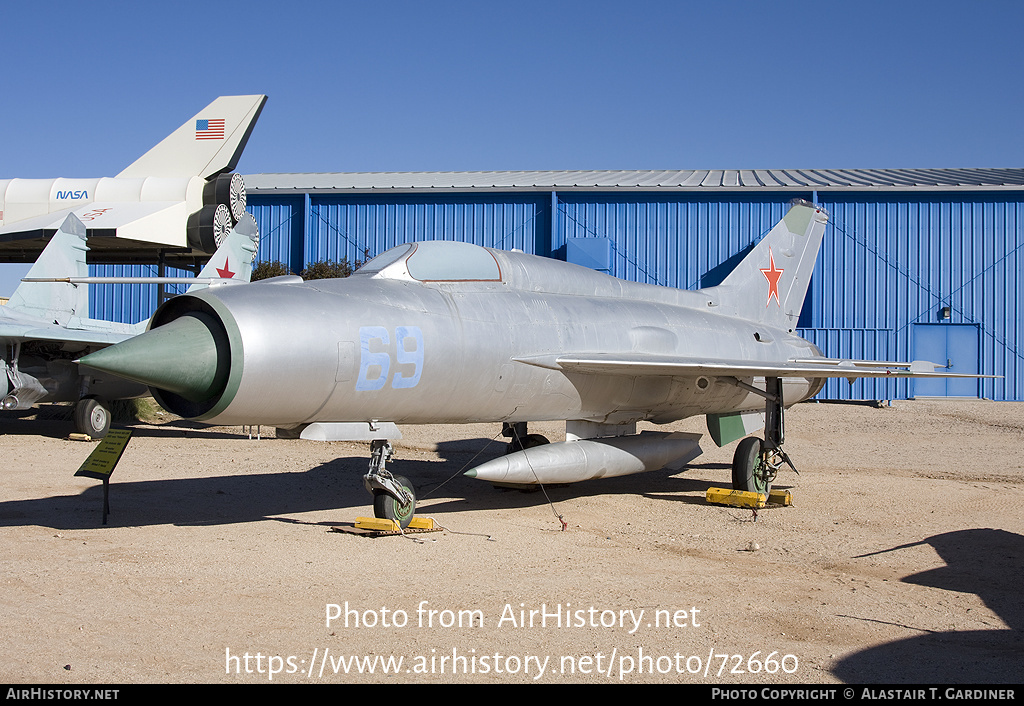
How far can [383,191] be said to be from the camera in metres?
25.9

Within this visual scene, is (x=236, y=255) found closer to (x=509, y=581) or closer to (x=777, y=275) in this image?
(x=777, y=275)

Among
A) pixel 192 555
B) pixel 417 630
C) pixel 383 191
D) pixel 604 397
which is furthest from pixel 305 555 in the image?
pixel 383 191

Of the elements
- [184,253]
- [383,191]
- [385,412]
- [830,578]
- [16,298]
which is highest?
[383,191]

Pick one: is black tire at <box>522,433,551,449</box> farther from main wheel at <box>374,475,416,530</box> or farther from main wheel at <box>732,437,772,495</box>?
main wheel at <box>374,475,416,530</box>

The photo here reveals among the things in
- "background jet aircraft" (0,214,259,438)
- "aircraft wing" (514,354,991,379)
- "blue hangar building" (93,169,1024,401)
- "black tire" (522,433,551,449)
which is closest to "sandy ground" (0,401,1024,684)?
"black tire" (522,433,551,449)

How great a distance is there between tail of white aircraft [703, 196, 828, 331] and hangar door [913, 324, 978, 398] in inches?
549

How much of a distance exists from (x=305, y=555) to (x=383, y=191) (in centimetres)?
2064

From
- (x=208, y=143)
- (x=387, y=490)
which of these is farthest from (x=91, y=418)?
(x=387, y=490)

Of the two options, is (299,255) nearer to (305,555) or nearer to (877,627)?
(305,555)

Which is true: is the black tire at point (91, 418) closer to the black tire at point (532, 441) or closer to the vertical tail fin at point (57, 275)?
the vertical tail fin at point (57, 275)

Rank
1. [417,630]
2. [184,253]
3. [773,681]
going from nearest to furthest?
[773,681]
[417,630]
[184,253]

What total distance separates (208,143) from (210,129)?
0.33 m

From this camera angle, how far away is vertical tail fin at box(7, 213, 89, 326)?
1540cm

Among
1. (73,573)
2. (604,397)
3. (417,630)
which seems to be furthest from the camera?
(604,397)
